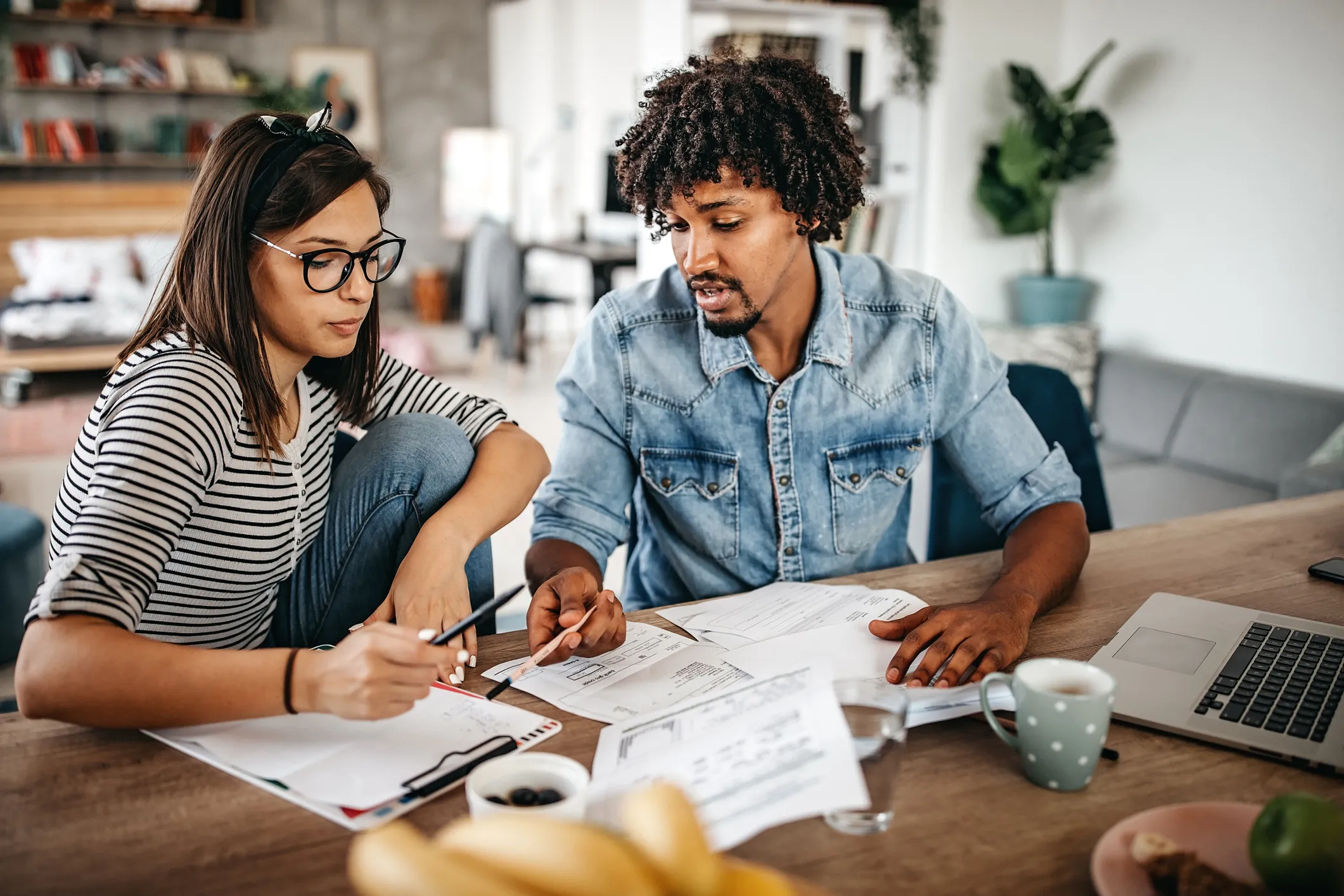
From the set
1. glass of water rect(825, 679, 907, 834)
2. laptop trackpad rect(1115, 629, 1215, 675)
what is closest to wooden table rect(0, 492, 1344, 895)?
glass of water rect(825, 679, 907, 834)

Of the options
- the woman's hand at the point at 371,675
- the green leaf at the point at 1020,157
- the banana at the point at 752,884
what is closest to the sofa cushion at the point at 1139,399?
the green leaf at the point at 1020,157

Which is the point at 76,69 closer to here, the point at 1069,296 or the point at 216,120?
the point at 216,120

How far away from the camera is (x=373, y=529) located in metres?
1.43

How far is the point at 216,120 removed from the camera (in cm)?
792

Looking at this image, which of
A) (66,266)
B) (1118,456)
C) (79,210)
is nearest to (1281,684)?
(1118,456)

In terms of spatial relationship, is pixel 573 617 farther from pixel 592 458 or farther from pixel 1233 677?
pixel 1233 677

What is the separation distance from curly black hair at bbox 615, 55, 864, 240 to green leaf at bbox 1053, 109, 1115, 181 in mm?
2777

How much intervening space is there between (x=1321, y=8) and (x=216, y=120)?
7.23 m

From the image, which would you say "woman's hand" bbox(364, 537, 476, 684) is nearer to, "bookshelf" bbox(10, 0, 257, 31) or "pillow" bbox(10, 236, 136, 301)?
"pillow" bbox(10, 236, 136, 301)

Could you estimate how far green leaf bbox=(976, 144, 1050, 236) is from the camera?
4.30m

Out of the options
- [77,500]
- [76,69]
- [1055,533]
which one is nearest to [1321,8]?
[1055,533]

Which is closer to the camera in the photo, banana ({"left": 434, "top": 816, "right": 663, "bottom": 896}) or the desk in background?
banana ({"left": 434, "top": 816, "right": 663, "bottom": 896})

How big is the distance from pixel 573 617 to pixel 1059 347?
3.32 metres

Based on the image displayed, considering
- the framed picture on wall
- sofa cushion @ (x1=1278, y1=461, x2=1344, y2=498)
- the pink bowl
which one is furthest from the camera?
the framed picture on wall
